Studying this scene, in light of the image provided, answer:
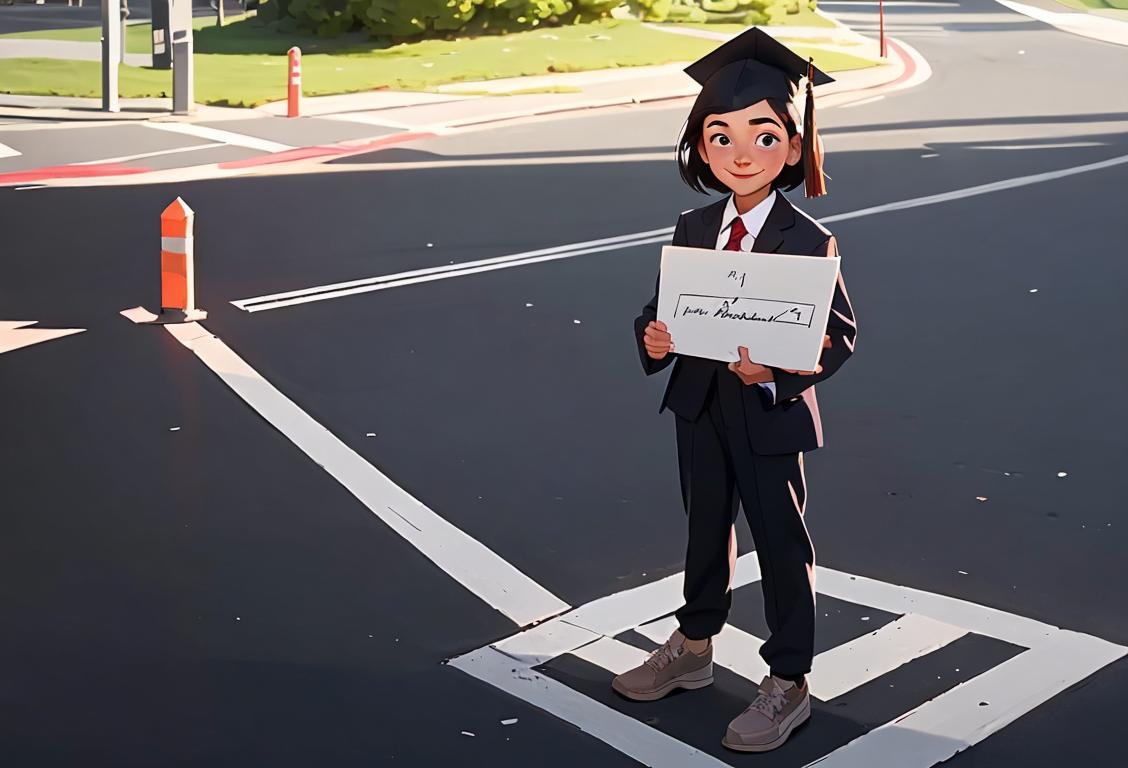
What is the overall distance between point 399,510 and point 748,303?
2778 millimetres

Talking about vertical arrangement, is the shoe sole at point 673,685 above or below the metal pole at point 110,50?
below

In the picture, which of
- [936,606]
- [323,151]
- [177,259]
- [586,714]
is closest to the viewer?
[586,714]

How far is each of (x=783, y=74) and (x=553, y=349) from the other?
507cm

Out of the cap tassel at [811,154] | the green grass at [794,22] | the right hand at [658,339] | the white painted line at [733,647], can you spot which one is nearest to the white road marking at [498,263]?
the white painted line at [733,647]

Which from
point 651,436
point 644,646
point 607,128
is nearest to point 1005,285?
point 651,436

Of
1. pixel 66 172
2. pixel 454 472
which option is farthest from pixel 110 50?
pixel 454 472

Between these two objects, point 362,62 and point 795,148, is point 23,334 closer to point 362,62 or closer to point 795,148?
point 795,148

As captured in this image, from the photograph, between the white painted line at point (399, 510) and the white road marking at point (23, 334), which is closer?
the white painted line at point (399, 510)

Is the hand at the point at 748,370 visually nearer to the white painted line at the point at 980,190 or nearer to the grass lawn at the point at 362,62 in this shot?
the white painted line at the point at 980,190

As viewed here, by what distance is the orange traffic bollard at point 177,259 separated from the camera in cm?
973

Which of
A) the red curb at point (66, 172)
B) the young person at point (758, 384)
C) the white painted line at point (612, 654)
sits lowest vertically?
the white painted line at point (612, 654)

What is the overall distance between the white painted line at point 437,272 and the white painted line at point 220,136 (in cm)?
693

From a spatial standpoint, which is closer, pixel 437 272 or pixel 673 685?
pixel 673 685

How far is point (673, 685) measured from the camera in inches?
195
